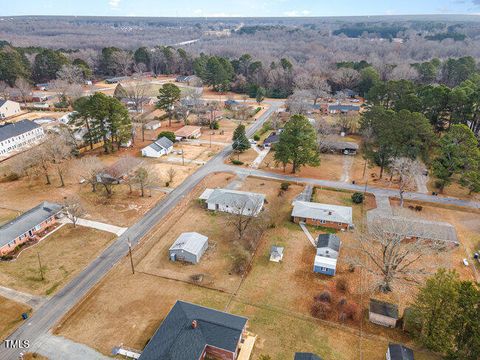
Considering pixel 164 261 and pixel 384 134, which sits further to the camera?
pixel 384 134

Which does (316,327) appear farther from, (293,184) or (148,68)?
(148,68)

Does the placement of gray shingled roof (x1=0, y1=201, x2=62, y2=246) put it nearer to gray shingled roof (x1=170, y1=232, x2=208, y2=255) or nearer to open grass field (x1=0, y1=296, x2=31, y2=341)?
open grass field (x1=0, y1=296, x2=31, y2=341)

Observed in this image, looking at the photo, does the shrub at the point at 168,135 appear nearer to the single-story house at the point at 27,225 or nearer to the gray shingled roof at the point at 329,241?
the single-story house at the point at 27,225

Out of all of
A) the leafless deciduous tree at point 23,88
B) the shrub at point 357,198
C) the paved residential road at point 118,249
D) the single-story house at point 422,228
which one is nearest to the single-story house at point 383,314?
the single-story house at point 422,228

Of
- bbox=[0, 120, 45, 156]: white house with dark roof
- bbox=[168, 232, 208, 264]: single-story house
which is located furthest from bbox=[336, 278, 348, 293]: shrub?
bbox=[0, 120, 45, 156]: white house with dark roof

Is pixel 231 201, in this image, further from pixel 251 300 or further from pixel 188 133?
pixel 188 133

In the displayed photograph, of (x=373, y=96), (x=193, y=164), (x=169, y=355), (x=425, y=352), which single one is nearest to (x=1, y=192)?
(x=193, y=164)

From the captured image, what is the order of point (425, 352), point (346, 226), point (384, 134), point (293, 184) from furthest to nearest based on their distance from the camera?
point (293, 184)
point (384, 134)
point (346, 226)
point (425, 352)

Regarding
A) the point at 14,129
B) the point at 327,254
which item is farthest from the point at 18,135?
the point at 327,254
